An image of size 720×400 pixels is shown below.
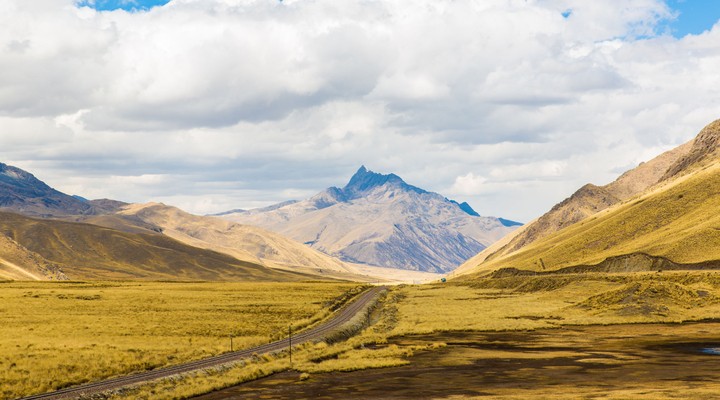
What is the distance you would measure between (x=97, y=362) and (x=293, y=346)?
1782 cm

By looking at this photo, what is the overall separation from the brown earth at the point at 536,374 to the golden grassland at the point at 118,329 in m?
14.8

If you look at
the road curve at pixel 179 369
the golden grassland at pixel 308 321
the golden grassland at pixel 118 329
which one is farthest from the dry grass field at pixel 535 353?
the golden grassland at pixel 118 329

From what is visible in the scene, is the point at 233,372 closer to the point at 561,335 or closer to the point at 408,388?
the point at 408,388

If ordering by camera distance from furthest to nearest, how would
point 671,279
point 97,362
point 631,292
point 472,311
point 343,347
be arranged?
point 671,279, point 472,311, point 631,292, point 343,347, point 97,362

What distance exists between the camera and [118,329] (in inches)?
3223

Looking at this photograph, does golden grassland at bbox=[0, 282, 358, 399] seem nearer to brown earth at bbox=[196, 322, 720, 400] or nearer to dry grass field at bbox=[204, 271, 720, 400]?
dry grass field at bbox=[204, 271, 720, 400]

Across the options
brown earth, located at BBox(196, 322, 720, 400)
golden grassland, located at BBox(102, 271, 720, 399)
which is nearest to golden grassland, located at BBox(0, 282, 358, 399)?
golden grassland, located at BBox(102, 271, 720, 399)

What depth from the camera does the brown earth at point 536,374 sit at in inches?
1695

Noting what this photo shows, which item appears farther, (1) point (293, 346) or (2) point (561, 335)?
(2) point (561, 335)

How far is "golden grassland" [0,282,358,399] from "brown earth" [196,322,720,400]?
14797 mm

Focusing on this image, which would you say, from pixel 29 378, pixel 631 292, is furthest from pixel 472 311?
pixel 29 378

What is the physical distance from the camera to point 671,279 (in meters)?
120

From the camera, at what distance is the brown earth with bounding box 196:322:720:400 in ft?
141

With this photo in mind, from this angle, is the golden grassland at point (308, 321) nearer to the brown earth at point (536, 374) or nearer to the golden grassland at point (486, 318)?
the golden grassland at point (486, 318)
